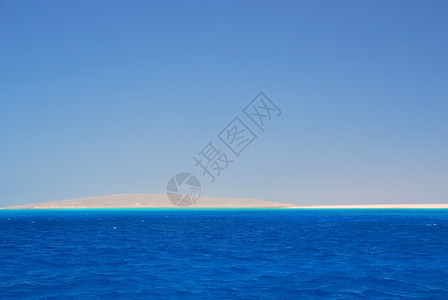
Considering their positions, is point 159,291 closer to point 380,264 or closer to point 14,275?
point 14,275

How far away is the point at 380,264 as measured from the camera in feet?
125

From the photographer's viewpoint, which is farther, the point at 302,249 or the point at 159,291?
the point at 302,249

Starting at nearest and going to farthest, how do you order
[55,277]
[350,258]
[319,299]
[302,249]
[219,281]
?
[319,299] < [219,281] < [55,277] < [350,258] < [302,249]

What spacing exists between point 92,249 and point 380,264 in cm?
3999

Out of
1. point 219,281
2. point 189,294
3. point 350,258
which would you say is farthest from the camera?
point 350,258

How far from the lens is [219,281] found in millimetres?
30844

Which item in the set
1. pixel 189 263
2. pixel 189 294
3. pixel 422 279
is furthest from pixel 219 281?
pixel 422 279

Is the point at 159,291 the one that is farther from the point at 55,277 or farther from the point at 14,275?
the point at 14,275

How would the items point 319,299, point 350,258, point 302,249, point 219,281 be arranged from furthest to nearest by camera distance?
1. point 302,249
2. point 350,258
3. point 219,281
4. point 319,299

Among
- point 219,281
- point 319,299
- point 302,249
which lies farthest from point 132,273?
point 302,249

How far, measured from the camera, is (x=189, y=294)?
27.2 m

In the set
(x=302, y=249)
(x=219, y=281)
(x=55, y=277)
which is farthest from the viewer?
(x=302, y=249)

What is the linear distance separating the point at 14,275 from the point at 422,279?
1540 inches

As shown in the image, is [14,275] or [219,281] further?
[14,275]
